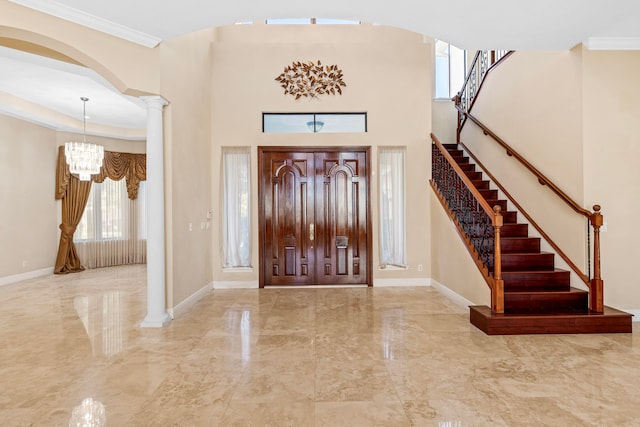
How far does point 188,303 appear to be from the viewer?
201 inches

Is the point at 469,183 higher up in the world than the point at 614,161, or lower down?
lower down

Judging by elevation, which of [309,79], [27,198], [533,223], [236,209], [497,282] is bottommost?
[497,282]

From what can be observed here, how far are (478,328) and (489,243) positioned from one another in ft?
4.65

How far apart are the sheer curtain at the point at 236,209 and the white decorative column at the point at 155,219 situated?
2053mm

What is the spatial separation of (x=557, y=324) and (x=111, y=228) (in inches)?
373

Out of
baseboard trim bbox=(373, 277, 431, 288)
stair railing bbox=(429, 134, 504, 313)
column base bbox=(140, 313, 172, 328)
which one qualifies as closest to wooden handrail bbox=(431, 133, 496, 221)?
stair railing bbox=(429, 134, 504, 313)

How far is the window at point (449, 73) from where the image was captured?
8.46 m

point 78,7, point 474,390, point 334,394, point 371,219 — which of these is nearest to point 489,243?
point 371,219

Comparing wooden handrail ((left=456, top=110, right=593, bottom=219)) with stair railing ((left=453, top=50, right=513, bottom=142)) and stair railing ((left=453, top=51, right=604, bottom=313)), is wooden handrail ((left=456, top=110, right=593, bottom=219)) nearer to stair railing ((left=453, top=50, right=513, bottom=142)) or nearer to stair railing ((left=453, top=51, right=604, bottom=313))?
stair railing ((left=453, top=51, right=604, bottom=313))

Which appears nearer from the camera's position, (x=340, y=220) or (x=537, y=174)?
(x=537, y=174)

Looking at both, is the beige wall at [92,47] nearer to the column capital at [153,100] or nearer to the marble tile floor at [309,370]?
the column capital at [153,100]

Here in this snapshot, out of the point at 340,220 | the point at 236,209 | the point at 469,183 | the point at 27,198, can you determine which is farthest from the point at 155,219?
the point at 27,198

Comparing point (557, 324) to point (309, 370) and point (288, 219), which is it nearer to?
point (309, 370)

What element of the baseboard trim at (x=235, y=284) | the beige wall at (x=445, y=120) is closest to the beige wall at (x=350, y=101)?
the baseboard trim at (x=235, y=284)
